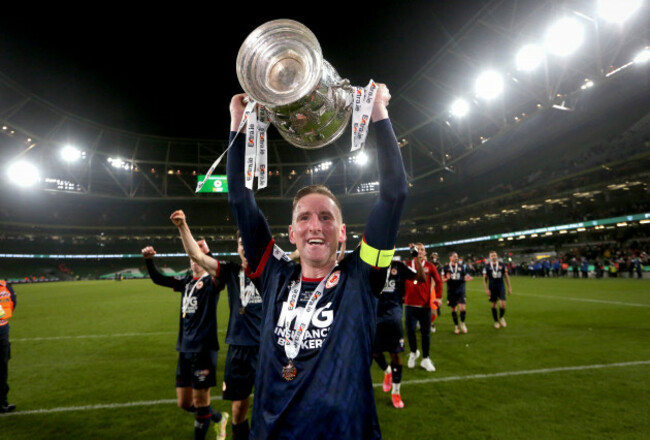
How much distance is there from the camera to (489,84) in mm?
19375

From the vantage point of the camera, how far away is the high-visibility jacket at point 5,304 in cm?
521

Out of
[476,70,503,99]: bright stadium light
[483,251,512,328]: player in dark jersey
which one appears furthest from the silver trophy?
[476,70,503,99]: bright stadium light

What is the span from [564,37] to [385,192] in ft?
61.6

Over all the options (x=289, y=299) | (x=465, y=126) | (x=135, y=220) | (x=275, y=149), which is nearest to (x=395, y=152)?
(x=289, y=299)

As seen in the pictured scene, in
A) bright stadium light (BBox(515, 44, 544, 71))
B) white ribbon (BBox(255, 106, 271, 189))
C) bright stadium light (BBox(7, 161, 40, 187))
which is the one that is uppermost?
bright stadium light (BBox(515, 44, 544, 71))

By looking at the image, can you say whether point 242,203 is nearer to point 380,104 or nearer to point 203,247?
point 380,104

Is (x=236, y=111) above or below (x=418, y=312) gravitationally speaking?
above

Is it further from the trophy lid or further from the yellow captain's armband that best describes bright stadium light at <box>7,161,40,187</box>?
the yellow captain's armband

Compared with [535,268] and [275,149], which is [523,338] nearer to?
[535,268]

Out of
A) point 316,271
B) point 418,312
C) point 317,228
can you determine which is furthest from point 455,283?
point 317,228

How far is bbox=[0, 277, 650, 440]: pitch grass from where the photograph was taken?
4090 millimetres

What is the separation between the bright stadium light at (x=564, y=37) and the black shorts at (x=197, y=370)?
725 inches

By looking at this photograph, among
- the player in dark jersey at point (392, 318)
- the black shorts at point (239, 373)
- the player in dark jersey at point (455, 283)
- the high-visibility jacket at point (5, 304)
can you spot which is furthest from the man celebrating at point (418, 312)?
the high-visibility jacket at point (5, 304)

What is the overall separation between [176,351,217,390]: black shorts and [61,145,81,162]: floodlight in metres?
35.6
